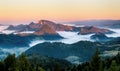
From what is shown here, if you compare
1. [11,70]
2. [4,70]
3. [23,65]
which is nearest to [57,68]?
[4,70]

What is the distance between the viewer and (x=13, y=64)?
11062 cm

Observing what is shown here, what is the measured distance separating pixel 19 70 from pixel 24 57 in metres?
3.74

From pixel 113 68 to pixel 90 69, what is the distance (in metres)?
9.59

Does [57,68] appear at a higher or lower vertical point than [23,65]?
lower

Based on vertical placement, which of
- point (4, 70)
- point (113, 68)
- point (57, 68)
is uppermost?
point (113, 68)

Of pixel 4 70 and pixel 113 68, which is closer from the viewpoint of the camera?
pixel 113 68

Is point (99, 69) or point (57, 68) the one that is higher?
point (99, 69)

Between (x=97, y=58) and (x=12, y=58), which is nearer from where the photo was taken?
(x=97, y=58)

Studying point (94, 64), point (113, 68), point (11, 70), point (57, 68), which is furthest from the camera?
point (57, 68)

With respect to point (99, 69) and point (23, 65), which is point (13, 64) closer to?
point (23, 65)

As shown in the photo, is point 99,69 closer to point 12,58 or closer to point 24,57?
point 24,57

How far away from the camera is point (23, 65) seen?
9194 centimetres

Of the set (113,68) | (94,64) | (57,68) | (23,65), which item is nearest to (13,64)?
(23,65)

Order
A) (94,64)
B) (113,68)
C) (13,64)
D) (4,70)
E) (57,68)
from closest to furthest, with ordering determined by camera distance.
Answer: (113,68) < (94,64) < (13,64) < (4,70) < (57,68)
